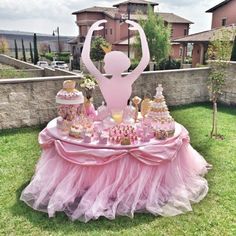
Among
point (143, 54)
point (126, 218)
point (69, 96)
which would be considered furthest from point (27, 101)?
point (126, 218)

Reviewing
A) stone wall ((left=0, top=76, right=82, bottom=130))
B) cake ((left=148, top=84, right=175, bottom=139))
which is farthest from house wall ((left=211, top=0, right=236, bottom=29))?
cake ((left=148, top=84, right=175, bottom=139))

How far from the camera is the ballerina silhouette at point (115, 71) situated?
15.3 ft

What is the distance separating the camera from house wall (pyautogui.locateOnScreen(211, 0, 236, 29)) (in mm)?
24812

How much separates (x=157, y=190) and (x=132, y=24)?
2.72 meters

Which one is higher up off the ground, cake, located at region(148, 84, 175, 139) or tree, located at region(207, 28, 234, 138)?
tree, located at region(207, 28, 234, 138)

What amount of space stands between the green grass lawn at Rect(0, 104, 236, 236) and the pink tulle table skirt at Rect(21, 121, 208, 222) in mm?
120

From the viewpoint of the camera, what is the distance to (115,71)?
4691 millimetres

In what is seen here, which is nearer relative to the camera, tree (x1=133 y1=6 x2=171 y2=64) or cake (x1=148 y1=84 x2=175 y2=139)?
cake (x1=148 y1=84 x2=175 y2=139)

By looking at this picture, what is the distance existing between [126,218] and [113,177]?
0.60m

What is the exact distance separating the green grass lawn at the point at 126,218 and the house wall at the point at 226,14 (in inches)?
859

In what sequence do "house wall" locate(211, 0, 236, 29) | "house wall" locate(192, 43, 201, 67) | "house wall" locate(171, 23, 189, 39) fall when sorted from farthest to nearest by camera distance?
"house wall" locate(171, 23, 189, 39) → "house wall" locate(211, 0, 236, 29) → "house wall" locate(192, 43, 201, 67)

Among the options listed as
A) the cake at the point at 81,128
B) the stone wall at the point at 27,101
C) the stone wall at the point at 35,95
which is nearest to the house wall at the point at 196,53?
the stone wall at the point at 35,95

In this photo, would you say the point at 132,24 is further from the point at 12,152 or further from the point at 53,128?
the point at 12,152

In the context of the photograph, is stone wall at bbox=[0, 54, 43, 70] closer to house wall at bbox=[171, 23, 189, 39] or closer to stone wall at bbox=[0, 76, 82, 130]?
stone wall at bbox=[0, 76, 82, 130]
